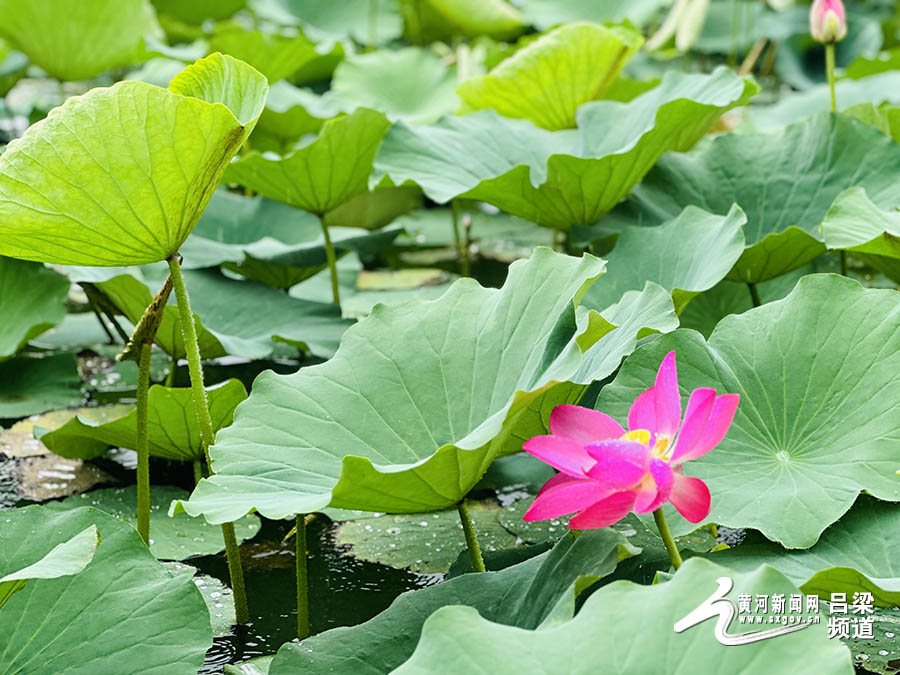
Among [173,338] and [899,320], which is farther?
[173,338]

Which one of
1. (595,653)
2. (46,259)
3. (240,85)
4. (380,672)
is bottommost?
(380,672)

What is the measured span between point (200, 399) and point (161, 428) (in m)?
0.28

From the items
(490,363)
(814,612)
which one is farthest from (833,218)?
(814,612)

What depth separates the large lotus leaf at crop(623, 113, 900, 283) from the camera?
5.74 ft

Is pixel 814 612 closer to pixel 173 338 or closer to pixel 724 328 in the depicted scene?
pixel 724 328

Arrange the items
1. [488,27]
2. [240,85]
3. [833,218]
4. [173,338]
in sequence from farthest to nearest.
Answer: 1. [488,27]
2. [173,338]
3. [833,218]
4. [240,85]

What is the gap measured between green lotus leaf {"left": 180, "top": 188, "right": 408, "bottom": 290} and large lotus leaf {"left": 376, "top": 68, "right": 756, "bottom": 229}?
29 cm

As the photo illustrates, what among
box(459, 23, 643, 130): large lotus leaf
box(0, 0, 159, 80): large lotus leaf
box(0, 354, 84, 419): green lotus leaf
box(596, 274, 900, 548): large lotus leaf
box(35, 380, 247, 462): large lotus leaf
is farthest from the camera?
box(0, 0, 159, 80): large lotus leaf

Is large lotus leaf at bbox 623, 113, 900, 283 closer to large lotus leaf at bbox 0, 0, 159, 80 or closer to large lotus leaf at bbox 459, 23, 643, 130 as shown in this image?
large lotus leaf at bbox 459, 23, 643, 130

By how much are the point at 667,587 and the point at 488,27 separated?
3236 mm

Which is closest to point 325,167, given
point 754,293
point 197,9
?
point 754,293

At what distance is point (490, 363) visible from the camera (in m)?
1.19

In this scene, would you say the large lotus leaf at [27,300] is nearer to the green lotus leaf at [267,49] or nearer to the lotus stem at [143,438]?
the lotus stem at [143,438]

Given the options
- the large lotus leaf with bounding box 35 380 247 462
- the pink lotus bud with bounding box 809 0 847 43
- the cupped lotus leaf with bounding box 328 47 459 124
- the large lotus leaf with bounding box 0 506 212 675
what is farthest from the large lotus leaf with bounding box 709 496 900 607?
the cupped lotus leaf with bounding box 328 47 459 124
